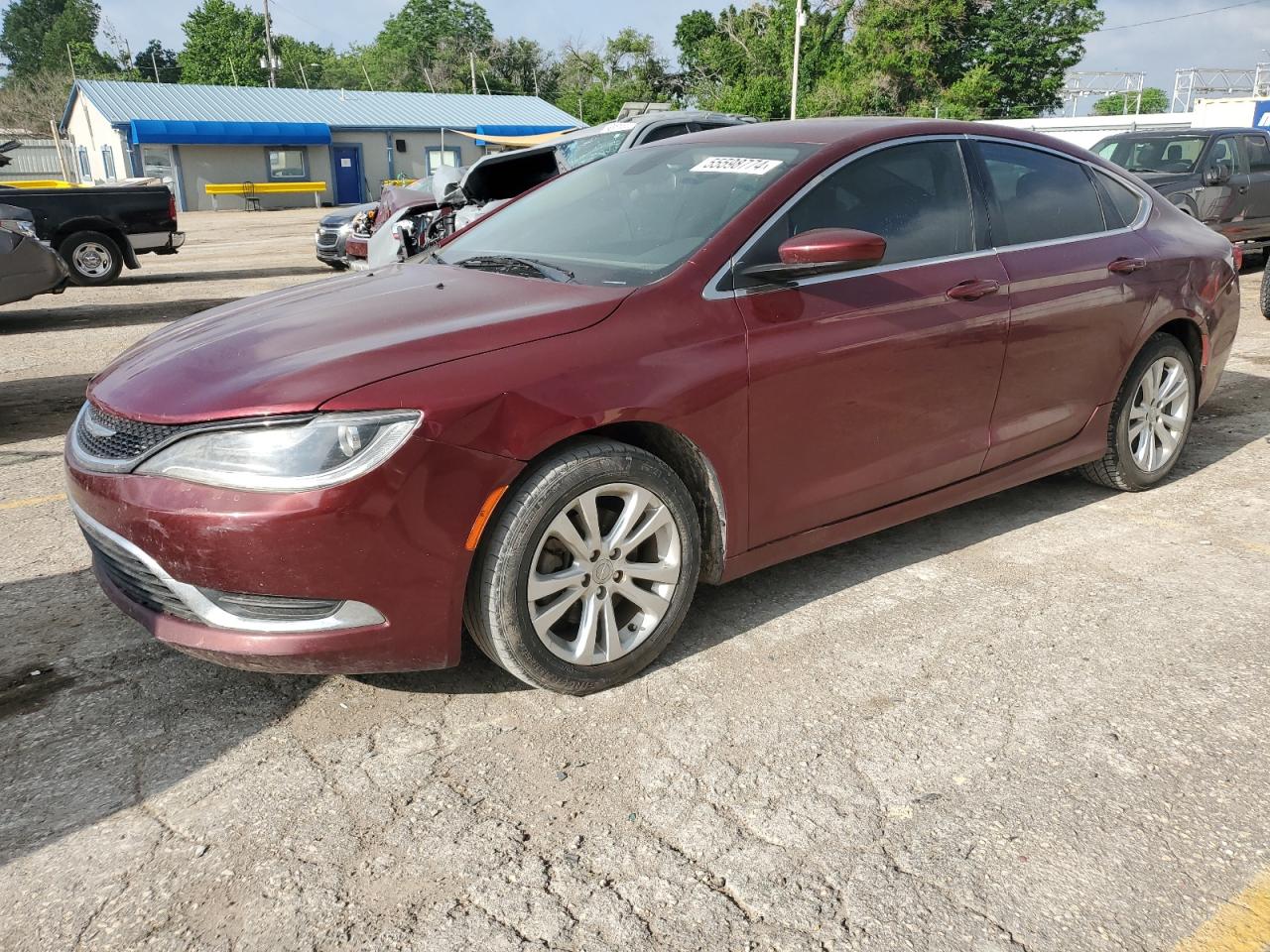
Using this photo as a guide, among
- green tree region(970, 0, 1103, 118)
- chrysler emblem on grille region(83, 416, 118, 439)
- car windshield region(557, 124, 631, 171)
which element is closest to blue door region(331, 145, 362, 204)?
green tree region(970, 0, 1103, 118)

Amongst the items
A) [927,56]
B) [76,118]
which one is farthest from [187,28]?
[927,56]

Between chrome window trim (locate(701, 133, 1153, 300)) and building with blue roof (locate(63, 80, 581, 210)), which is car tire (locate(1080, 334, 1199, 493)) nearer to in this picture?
chrome window trim (locate(701, 133, 1153, 300))

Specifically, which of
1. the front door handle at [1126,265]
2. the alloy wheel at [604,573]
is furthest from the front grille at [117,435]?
the front door handle at [1126,265]

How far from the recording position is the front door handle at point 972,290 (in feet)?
12.5

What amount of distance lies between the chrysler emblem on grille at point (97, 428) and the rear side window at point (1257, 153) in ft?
44.7

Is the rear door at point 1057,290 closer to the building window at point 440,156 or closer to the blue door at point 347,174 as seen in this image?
the blue door at point 347,174

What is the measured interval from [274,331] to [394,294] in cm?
43

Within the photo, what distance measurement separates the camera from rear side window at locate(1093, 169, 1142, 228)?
4.58m

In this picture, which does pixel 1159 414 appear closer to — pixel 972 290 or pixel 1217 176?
pixel 972 290

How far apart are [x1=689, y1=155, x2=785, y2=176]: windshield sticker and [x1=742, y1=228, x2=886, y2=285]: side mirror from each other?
0.37 meters

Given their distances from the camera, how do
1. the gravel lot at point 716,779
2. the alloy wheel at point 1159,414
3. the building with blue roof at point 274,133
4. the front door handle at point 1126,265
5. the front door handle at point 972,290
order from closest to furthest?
the gravel lot at point 716,779
the front door handle at point 972,290
the front door handle at point 1126,265
the alloy wheel at point 1159,414
the building with blue roof at point 274,133

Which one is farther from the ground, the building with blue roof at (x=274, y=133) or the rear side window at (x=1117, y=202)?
the building with blue roof at (x=274, y=133)

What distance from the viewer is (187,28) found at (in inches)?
3511

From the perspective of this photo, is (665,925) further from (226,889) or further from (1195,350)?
(1195,350)
